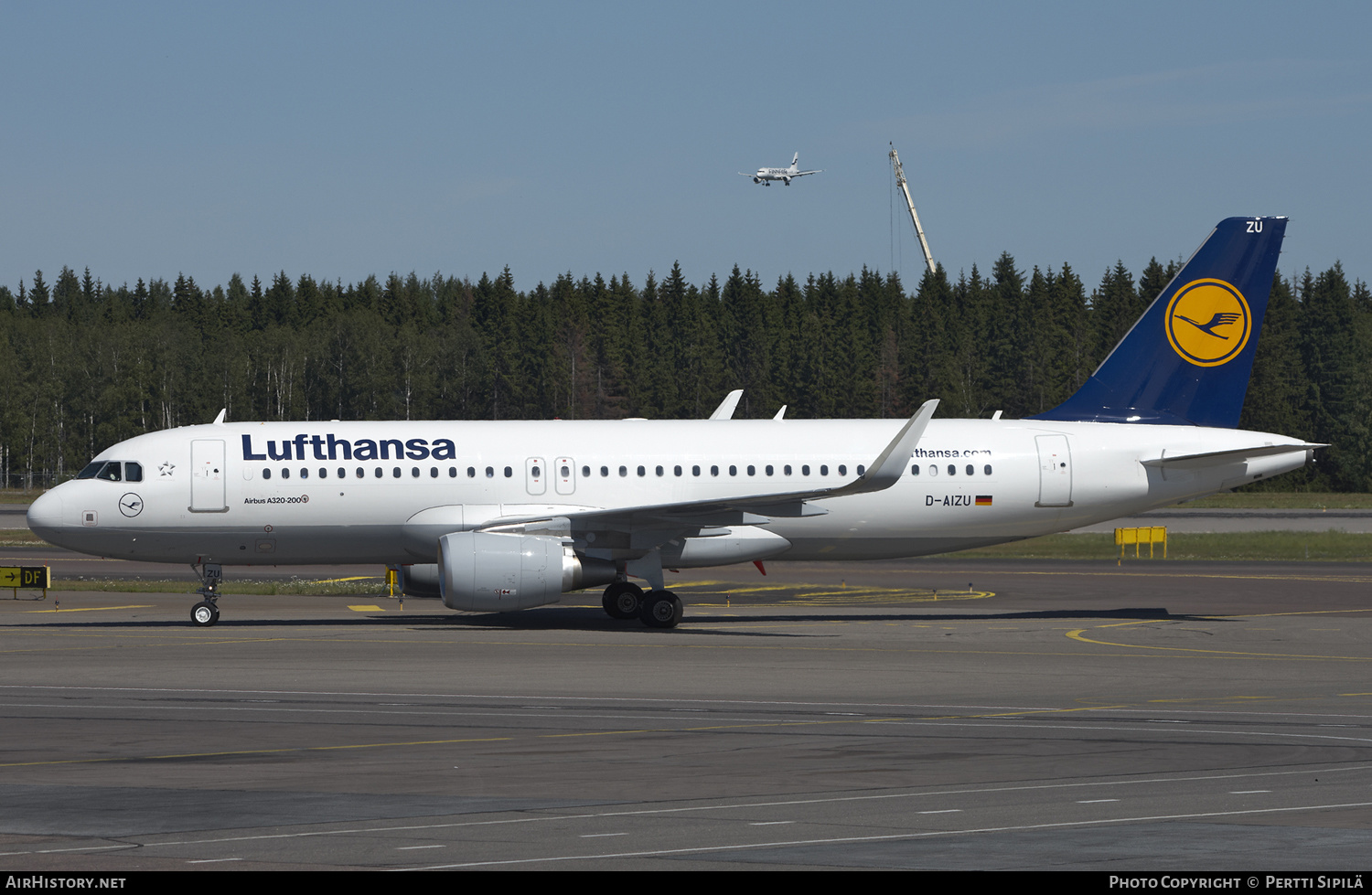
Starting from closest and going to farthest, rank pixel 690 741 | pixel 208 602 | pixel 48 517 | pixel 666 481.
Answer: pixel 690 741
pixel 48 517
pixel 208 602
pixel 666 481

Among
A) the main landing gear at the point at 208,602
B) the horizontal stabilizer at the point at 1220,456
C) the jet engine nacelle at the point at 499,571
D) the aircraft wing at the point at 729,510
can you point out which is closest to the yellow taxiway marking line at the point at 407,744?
the aircraft wing at the point at 729,510

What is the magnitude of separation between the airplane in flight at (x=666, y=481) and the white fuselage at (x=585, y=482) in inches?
1.6

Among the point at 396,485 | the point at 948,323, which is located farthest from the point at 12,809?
the point at 948,323

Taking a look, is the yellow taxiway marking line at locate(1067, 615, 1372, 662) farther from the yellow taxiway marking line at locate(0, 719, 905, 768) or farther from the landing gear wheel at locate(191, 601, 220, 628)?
the landing gear wheel at locate(191, 601, 220, 628)

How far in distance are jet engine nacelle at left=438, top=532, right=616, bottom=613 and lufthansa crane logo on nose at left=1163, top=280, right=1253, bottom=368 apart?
1546cm

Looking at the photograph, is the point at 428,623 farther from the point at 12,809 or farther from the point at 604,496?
the point at 12,809

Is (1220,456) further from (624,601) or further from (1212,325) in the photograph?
(624,601)

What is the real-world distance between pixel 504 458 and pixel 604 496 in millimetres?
2297

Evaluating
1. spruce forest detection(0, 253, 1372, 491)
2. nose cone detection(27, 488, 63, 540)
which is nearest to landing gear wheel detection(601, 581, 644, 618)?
nose cone detection(27, 488, 63, 540)

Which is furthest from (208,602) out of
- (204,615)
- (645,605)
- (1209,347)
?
(1209,347)

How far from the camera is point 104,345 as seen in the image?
456ft

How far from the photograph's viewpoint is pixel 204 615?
32156mm

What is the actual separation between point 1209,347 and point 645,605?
570 inches

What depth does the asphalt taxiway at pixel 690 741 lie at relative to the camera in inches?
460
